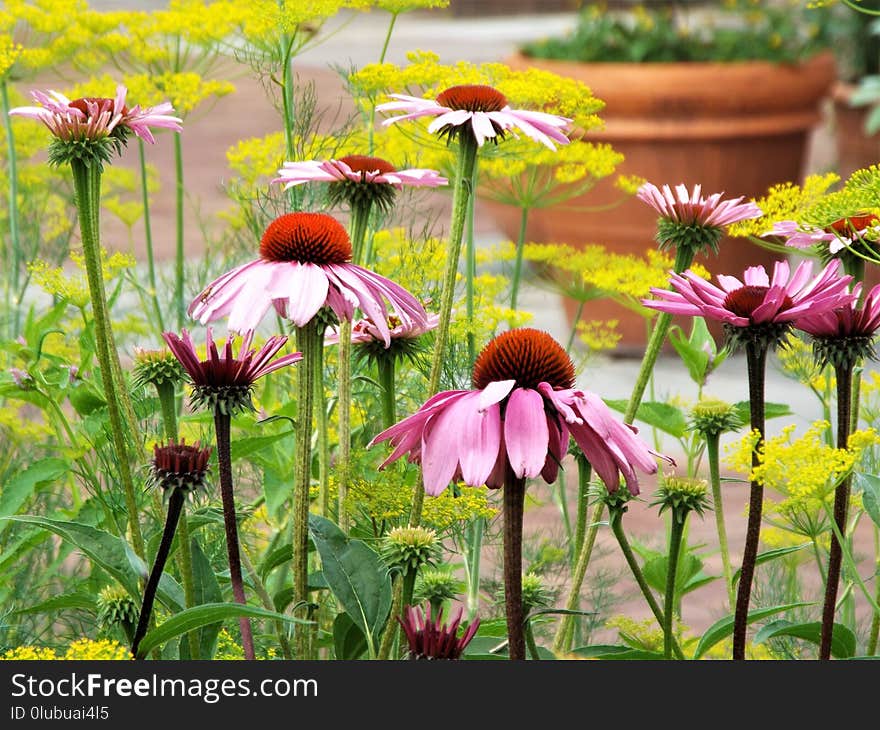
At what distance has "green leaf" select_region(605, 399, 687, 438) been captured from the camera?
0.94 meters

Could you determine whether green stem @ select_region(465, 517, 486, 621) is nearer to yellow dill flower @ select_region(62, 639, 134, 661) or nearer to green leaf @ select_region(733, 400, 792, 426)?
green leaf @ select_region(733, 400, 792, 426)

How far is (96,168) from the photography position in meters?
0.77

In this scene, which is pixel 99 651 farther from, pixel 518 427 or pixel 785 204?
pixel 785 204

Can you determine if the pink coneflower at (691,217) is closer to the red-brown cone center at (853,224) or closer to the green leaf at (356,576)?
the red-brown cone center at (853,224)

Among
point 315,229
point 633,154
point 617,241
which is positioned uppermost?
point 633,154

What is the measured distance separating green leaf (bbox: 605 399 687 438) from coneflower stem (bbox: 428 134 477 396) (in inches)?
8.5

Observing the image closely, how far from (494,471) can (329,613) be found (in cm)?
39

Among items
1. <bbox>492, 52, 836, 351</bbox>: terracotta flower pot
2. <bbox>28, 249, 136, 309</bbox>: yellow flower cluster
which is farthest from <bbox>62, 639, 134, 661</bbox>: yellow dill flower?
<bbox>492, 52, 836, 351</bbox>: terracotta flower pot

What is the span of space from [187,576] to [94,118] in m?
0.27

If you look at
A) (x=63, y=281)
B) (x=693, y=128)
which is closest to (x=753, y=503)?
(x=63, y=281)

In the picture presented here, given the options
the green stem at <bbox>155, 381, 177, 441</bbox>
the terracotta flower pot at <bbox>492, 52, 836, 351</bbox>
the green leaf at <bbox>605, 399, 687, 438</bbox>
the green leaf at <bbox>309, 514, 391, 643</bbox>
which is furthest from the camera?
the terracotta flower pot at <bbox>492, 52, 836, 351</bbox>
